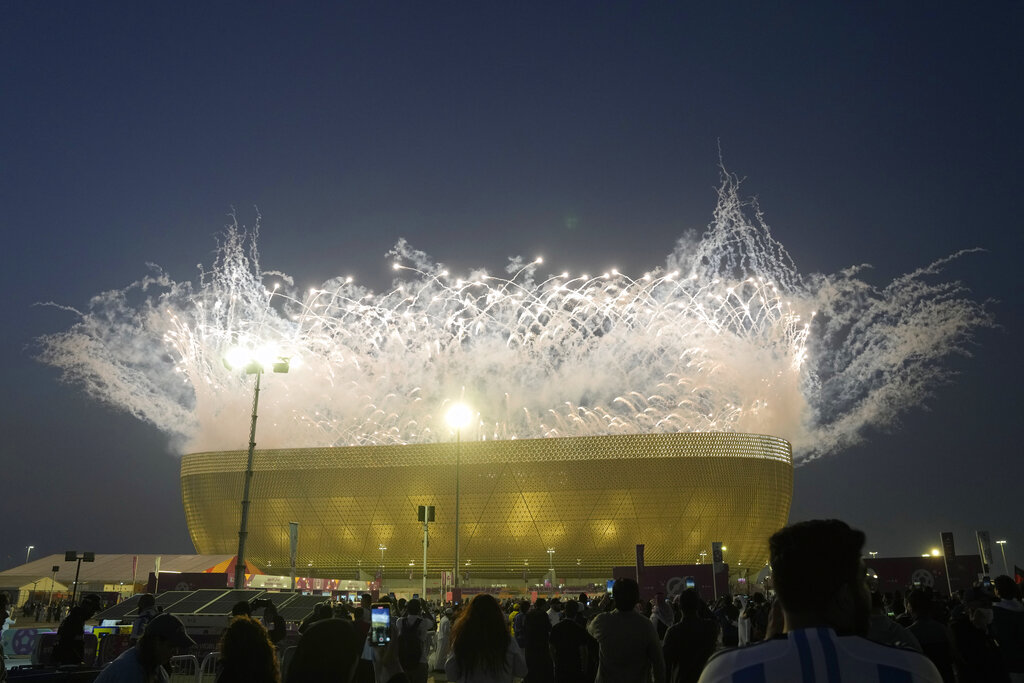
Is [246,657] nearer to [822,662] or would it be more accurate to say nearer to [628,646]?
[822,662]

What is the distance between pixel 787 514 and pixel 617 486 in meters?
20.0

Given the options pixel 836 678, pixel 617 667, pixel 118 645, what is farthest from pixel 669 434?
pixel 836 678

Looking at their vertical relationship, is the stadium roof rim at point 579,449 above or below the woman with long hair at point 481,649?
above

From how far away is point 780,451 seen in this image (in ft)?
267

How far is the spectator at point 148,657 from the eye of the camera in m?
4.79

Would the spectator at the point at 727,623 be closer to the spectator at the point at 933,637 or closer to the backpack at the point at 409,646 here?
the spectator at the point at 933,637

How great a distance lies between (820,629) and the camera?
2.30 metres

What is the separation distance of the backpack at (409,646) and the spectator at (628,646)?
3.42 m

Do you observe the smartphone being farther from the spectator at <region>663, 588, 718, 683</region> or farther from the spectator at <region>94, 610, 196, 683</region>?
the spectator at <region>94, 610, 196, 683</region>

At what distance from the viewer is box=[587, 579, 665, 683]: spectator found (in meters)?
6.98

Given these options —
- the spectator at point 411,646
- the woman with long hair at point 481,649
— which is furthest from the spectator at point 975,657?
Answer: the spectator at point 411,646

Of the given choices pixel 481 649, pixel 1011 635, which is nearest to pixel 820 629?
pixel 481 649

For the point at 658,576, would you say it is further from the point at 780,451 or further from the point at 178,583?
the point at 780,451

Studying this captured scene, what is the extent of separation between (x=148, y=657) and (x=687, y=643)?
4.66 metres
